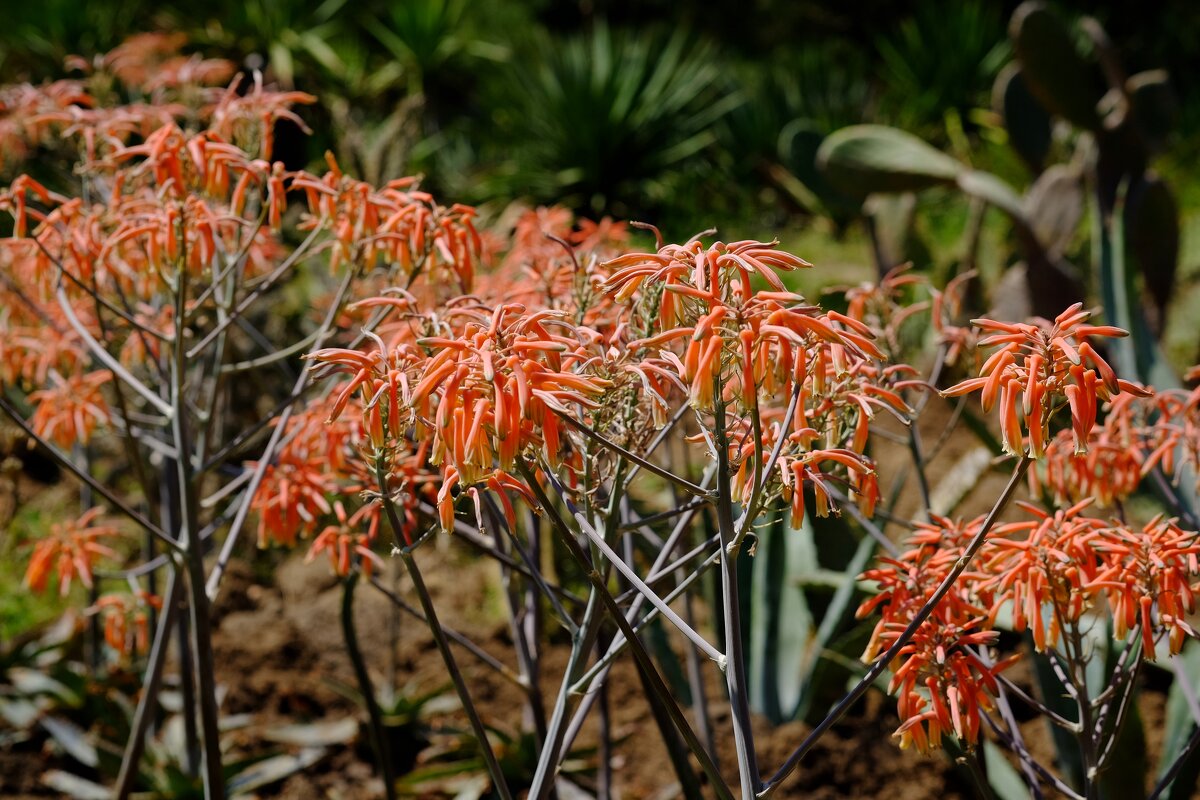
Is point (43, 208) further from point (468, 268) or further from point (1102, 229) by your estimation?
point (1102, 229)

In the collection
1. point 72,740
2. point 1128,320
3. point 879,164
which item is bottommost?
point 72,740


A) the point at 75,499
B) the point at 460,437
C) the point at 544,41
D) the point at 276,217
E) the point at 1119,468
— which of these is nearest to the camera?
the point at 460,437

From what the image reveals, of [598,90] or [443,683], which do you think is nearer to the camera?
[443,683]

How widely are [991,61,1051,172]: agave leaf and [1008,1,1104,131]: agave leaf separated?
0.51 m

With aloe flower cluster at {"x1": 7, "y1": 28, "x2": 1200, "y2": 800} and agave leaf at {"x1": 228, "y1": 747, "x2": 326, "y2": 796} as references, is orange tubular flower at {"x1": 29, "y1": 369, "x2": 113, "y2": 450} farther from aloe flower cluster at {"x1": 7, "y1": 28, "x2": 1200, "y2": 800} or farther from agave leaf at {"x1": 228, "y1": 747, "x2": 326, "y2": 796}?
agave leaf at {"x1": 228, "y1": 747, "x2": 326, "y2": 796}

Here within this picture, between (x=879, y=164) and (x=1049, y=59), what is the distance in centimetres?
68

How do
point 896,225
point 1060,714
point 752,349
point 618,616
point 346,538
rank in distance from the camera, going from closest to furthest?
point 752,349 < point 618,616 < point 346,538 < point 1060,714 < point 896,225

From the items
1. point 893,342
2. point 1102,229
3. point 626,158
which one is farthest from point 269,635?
point 626,158

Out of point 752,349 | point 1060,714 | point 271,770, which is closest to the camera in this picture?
point 752,349

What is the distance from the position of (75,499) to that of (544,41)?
5193 millimetres

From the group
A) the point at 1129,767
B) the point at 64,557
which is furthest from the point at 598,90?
the point at 1129,767

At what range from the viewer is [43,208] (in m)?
3.97

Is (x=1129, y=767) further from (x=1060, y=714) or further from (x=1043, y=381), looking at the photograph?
(x=1043, y=381)

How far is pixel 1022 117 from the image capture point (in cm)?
444
